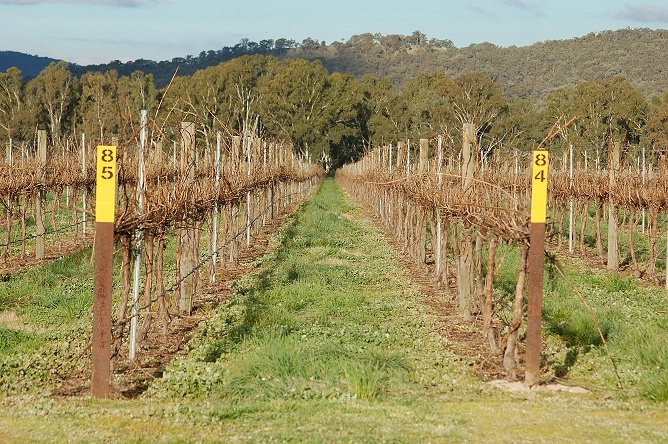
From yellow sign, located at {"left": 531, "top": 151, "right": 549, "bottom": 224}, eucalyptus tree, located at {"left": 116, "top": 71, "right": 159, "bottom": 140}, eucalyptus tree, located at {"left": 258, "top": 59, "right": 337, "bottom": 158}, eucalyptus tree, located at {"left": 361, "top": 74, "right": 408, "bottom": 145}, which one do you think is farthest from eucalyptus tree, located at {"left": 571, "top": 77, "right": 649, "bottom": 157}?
yellow sign, located at {"left": 531, "top": 151, "right": 549, "bottom": 224}

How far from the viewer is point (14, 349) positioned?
28.7 feet

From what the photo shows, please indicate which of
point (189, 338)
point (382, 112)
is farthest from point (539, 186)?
point (382, 112)

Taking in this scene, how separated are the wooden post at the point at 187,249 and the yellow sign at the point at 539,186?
4.44 meters

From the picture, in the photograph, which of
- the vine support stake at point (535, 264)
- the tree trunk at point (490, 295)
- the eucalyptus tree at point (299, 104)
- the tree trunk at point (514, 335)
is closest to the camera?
the vine support stake at point (535, 264)

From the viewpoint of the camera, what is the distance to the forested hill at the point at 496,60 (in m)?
120

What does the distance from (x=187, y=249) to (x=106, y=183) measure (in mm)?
4401

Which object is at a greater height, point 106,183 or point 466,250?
point 106,183

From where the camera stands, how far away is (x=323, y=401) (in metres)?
6.84

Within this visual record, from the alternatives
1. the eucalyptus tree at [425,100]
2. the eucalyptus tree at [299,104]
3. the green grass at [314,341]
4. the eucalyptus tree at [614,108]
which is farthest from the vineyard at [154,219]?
the eucalyptus tree at [299,104]

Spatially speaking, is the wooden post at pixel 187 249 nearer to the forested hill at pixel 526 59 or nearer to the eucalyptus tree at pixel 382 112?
the eucalyptus tree at pixel 382 112

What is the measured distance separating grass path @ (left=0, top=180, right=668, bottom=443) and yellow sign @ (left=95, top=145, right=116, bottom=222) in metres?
1.53

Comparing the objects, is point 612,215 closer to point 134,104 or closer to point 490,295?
point 490,295

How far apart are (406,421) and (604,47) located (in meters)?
139

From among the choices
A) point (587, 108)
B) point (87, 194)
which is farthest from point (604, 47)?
point (87, 194)
